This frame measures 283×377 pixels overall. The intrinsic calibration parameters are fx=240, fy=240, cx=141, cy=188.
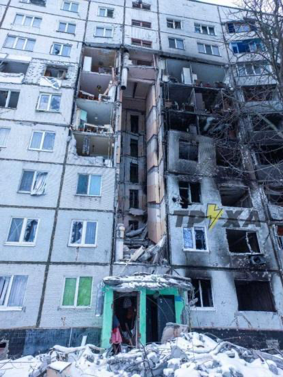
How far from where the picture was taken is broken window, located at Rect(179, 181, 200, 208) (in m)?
19.1

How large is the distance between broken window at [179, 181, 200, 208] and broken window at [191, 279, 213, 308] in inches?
222

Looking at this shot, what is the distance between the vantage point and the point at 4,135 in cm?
1866

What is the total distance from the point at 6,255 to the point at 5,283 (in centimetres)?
161

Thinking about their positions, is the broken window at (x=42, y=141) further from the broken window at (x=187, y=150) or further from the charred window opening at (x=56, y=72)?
the broken window at (x=187, y=150)

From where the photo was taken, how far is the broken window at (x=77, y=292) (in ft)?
46.1

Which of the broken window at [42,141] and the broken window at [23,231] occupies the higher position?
the broken window at [42,141]

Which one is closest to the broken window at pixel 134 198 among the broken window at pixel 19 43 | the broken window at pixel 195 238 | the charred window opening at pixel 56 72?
the broken window at pixel 195 238

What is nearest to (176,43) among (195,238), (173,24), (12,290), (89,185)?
(173,24)

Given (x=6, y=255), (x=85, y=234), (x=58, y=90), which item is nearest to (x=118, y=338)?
(x=85, y=234)

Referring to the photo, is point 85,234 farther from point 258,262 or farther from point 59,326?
point 258,262

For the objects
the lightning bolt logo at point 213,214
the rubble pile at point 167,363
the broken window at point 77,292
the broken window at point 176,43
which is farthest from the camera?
the broken window at point 176,43

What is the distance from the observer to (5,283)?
13.9 metres

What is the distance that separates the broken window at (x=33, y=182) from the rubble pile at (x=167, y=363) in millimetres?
11102

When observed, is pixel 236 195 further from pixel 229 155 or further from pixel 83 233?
pixel 83 233
